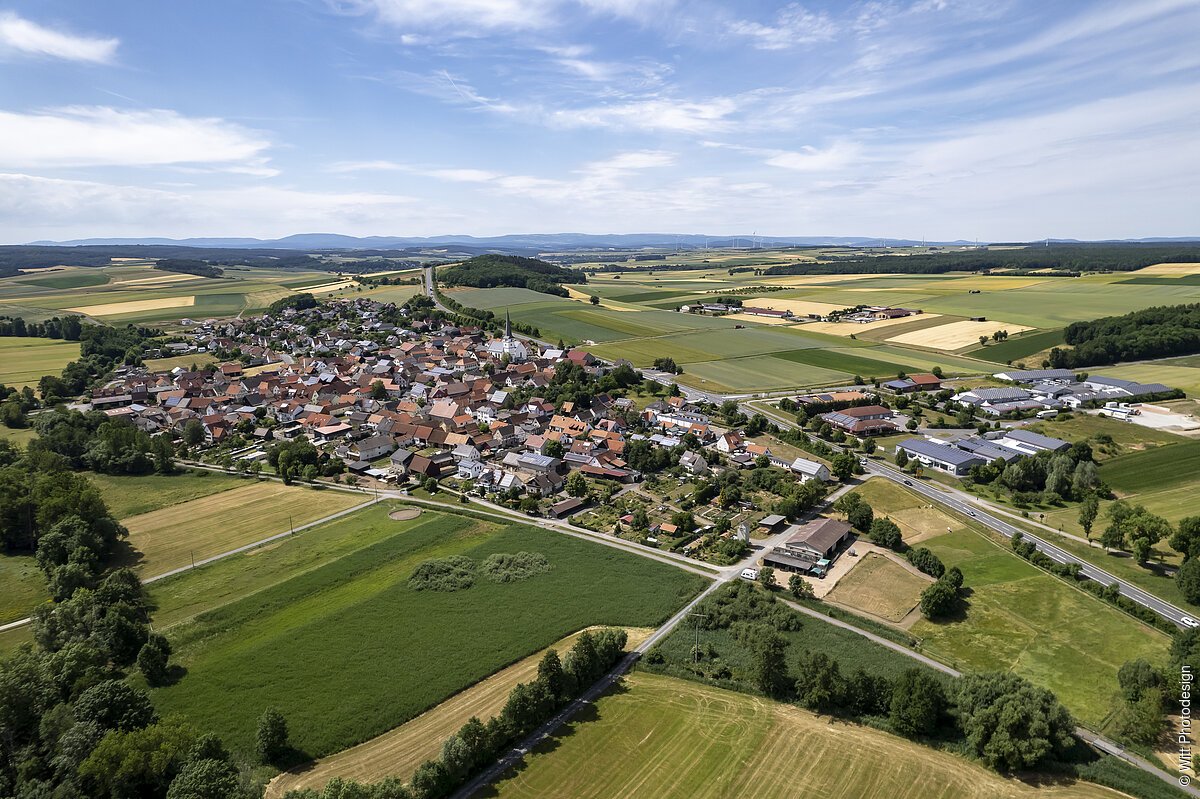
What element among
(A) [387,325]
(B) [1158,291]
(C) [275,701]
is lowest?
(C) [275,701]

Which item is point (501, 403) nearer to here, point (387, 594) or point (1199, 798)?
point (387, 594)

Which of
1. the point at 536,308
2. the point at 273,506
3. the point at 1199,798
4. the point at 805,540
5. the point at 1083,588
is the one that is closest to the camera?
the point at 1199,798

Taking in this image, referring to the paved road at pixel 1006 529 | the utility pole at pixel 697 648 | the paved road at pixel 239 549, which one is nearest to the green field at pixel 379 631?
the utility pole at pixel 697 648

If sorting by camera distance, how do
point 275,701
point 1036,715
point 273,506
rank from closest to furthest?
point 1036,715 → point 275,701 → point 273,506

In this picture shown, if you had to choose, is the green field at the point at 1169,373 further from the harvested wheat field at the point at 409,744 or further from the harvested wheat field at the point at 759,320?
the harvested wheat field at the point at 409,744

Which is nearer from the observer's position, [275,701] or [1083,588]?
[275,701]

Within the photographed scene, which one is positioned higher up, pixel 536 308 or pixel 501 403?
pixel 536 308

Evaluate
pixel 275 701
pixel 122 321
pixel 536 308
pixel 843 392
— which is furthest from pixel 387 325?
pixel 275 701
